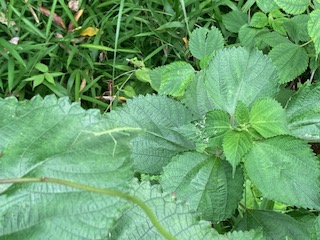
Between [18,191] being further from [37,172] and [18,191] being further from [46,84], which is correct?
[46,84]

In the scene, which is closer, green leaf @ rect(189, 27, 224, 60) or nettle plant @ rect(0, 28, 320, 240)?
nettle plant @ rect(0, 28, 320, 240)

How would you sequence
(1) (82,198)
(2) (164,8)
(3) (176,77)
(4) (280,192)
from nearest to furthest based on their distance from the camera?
(1) (82,198) → (4) (280,192) → (3) (176,77) → (2) (164,8)

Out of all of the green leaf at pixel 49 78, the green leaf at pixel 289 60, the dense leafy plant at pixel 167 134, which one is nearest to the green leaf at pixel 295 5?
the dense leafy plant at pixel 167 134

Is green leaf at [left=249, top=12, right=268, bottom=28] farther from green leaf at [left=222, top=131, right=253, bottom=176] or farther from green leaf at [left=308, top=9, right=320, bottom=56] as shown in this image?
green leaf at [left=222, top=131, right=253, bottom=176]

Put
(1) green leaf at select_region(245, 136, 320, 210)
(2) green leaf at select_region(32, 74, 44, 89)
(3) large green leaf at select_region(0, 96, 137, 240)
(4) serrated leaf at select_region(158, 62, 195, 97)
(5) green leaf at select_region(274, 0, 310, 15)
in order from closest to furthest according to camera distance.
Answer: (3) large green leaf at select_region(0, 96, 137, 240) → (1) green leaf at select_region(245, 136, 320, 210) → (4) serrated leaf at select_region(158, 62, 195, 97) → (5) green leaf at select_region(274, 0, 310, 15) → (2) green leaf at select_region(32, 74, 44, 89)

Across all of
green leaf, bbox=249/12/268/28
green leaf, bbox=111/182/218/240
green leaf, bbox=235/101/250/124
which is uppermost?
green leaf, bbox=111/182/218/240

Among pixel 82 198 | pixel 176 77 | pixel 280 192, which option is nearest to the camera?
pixel 82 198

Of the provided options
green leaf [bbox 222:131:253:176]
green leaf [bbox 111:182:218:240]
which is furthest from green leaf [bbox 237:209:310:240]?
green leaf [bbox 111:182:218:240]

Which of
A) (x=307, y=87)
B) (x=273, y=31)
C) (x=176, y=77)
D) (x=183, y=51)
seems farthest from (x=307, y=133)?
(x=183, y=51)
